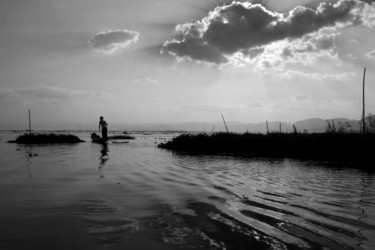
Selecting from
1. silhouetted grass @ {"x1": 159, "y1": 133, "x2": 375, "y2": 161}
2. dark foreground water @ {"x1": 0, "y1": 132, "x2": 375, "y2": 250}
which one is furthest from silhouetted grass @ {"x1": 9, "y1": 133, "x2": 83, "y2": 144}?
dark foreground water @ {"x1": 0, "y1": 132, "x2": 375, "y2": 250}

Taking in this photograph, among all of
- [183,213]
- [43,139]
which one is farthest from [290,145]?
[43,139]

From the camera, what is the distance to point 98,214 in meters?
4.27

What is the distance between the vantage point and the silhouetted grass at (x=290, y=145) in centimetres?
1495

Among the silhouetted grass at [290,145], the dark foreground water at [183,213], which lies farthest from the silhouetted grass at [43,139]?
the dark foreground water at [183,213]

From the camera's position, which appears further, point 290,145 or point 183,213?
point 290,145

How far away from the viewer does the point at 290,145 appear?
57.1ft

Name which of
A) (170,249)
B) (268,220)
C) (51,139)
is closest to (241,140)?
(268,220)

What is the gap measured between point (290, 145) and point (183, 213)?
46.9 feet

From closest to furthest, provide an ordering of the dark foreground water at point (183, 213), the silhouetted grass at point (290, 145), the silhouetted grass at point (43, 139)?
the dark foreground water at point (183, 213), the silhouetted grass at point (290, 145), the silhouetted grass at point (43, 139)

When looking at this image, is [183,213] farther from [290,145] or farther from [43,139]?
[43,139]

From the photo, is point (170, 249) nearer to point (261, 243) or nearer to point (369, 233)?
point (261, 243)

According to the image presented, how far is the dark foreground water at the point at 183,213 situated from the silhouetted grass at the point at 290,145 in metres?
8.11

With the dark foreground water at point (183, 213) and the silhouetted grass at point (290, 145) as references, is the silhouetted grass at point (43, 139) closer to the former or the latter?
the silhouetted grass at point (290, 145)

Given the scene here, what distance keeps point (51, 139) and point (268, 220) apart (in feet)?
96.9
